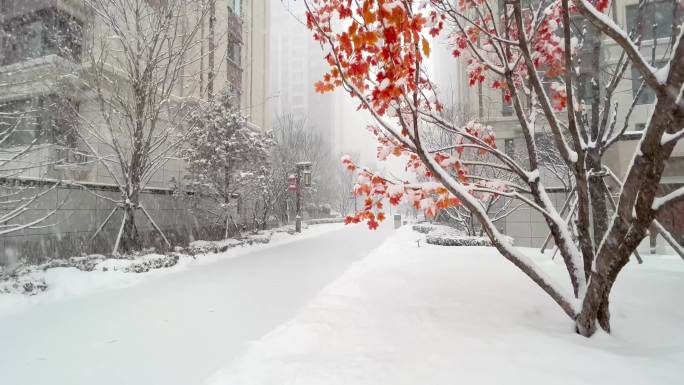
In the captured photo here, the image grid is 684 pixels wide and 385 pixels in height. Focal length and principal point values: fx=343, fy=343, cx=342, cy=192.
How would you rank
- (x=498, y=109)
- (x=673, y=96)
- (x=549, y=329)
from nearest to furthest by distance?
(x=673, y=96), (x=549, y=329), (x=498, y=109)

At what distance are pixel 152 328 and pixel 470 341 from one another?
12.2 feet

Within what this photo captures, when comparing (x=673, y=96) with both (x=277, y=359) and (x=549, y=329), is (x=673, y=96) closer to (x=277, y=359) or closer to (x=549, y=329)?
(x=549, y=329)

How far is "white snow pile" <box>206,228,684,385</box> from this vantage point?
95.0 inches

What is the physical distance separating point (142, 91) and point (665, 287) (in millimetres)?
11399

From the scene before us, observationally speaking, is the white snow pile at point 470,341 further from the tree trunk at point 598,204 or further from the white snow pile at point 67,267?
the white snow pile at point 67,267

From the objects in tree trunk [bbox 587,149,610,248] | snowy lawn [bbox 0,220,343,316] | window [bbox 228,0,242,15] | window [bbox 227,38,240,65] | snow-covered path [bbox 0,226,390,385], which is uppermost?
window [bbox 228,0,242,15]

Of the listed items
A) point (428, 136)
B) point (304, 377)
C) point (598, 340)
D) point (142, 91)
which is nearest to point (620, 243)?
point (598, 340)

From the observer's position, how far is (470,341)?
2975 mm

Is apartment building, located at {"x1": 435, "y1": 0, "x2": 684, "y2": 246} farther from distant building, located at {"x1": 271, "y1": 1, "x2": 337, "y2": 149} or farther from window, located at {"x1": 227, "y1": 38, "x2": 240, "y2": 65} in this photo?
distant building, located at {"x1": 271, "y1": 1, "x2": 337, "y2": 149}

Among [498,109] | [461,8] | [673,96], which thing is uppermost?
[498,109]

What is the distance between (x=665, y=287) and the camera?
4230 mm

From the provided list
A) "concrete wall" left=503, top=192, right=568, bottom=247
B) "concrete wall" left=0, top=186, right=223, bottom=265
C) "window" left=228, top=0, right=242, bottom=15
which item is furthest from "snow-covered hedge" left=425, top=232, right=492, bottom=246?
"window" left=228, top=0, right=242, bottom=15

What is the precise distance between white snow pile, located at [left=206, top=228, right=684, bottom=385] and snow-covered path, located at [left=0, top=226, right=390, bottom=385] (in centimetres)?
63

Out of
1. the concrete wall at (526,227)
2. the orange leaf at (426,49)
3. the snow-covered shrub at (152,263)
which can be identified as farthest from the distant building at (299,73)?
the orange leaf at (426,49)
